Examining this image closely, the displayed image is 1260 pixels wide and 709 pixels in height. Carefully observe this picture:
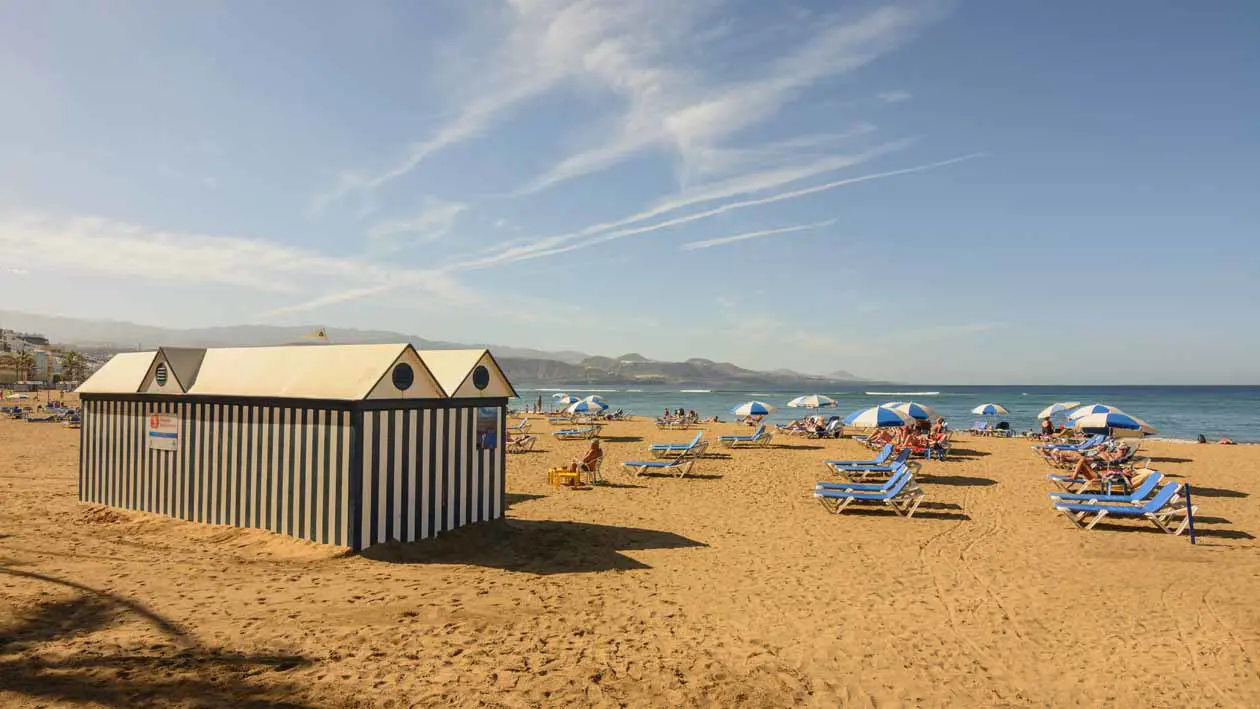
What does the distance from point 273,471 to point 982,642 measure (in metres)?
8.96

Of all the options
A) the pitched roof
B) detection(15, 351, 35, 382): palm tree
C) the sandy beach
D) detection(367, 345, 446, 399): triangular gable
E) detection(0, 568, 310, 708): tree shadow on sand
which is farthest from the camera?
detection(15, 351, 35, 382): palm tree

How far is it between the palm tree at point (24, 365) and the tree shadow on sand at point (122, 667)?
367 ft

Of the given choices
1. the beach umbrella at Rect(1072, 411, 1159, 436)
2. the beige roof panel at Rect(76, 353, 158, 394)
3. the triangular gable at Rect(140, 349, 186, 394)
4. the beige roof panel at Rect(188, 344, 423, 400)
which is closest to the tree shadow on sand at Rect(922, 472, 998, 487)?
the beach umbrella at Rect(1072, 411, 1159, 436)

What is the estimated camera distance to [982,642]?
653 centimetres

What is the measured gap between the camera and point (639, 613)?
7070mm

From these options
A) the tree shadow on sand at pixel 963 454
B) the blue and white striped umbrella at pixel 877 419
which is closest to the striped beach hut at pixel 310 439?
the blue and white striped umbrella at pixel 877 419

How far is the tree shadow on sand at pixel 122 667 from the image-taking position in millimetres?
4727

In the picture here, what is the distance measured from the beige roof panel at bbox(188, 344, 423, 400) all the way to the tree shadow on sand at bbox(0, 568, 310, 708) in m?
3.39

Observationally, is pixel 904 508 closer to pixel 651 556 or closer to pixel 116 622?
pixel 651 556

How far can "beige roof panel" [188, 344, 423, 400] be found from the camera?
29.6ft

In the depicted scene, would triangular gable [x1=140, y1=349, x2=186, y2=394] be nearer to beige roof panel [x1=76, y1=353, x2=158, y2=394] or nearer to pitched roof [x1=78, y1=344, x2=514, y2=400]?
pitched roof [x1=78, y1=344, x2=514, y2=400]

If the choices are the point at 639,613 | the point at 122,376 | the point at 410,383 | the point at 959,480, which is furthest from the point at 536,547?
the point at 959,480

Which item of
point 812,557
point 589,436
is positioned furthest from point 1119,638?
point 589,436

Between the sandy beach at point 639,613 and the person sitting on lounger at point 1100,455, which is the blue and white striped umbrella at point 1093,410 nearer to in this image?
the person sitting on lounger at point 1100,455
